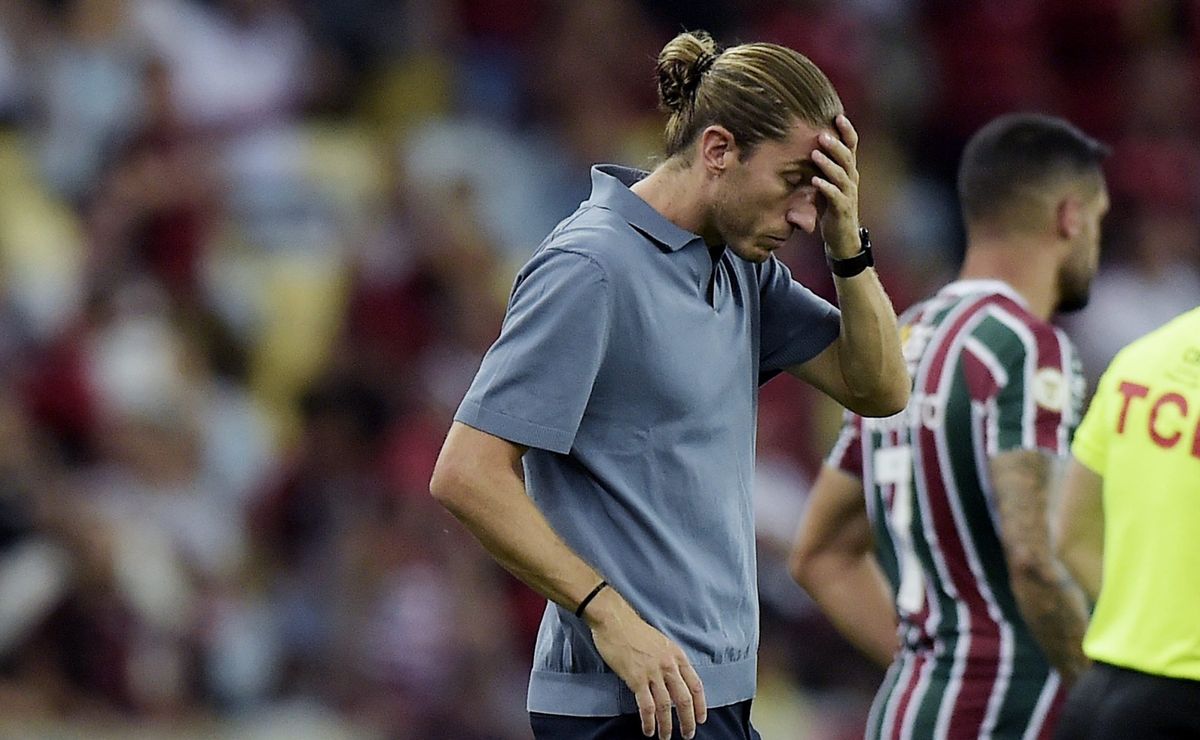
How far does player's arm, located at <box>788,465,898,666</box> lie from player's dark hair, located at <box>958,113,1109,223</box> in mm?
759

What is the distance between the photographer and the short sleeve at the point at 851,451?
4.93 meters

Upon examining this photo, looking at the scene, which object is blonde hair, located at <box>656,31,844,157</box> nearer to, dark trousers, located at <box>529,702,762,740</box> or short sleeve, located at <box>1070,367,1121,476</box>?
dark trousers, located at <box>529,702,762,740</box>

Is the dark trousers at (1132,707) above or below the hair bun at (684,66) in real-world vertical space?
below

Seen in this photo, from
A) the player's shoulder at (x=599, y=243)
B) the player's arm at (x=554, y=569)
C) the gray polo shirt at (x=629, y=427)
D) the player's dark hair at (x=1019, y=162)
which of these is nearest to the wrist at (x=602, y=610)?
the player's arm at (x=554, y=569)

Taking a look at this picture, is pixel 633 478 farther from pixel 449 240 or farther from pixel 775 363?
pixel 449 240

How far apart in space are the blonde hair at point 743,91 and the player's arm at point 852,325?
64mm

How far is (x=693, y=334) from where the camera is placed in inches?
135

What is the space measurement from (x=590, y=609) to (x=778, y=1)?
740 cm

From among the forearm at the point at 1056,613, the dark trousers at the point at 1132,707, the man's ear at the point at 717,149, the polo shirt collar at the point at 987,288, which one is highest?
the man's ear at the point at 717,149

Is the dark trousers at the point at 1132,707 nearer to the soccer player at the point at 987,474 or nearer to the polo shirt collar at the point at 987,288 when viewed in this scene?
the soccer player at the point at 987,474

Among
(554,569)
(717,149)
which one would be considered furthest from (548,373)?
(717,149)

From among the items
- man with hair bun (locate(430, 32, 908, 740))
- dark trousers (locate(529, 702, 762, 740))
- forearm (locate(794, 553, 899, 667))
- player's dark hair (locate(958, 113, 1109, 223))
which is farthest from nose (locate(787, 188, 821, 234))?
forearm (locate(794, 553, 899, 667))

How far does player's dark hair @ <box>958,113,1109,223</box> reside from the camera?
4961 millimetres

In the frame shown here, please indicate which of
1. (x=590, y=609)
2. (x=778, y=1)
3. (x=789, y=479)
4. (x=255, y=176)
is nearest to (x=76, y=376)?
(x=255, y=176)
